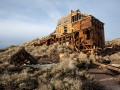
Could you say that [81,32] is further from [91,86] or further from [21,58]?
[91,86]

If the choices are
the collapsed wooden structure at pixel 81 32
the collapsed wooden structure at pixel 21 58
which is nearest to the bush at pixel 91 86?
the collapsed wooden structure at pixel 21 58

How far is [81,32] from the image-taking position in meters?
29.0

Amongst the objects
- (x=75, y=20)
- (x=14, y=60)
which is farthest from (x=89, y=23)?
(x=14, y=60)

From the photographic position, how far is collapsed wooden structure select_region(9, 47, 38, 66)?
17750mm

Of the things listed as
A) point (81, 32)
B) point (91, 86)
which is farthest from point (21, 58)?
point (81, 32)

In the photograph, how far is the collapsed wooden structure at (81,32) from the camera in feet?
91.2

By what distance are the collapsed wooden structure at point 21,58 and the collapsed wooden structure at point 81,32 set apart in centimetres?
1157

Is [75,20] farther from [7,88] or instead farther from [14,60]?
[7,88]

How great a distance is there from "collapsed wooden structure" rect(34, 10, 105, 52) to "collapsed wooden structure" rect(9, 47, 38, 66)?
11.6 meters

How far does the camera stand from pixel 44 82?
10.7 metres

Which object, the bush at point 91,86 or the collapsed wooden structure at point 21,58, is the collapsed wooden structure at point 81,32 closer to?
the collapsed wooden structure at point 21,58

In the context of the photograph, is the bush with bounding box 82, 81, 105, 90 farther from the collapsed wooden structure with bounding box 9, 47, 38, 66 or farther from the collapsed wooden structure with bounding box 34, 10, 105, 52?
the collapsed wooden structure with bounding box 34, 10, 105, 52

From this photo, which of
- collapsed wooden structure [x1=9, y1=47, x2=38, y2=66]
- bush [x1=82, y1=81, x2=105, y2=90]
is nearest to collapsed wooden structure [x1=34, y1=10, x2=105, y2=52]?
collapsed wooden structure [x1=9, y1=47, x2=38, y2=66]

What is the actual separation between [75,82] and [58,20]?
91.6 feet
